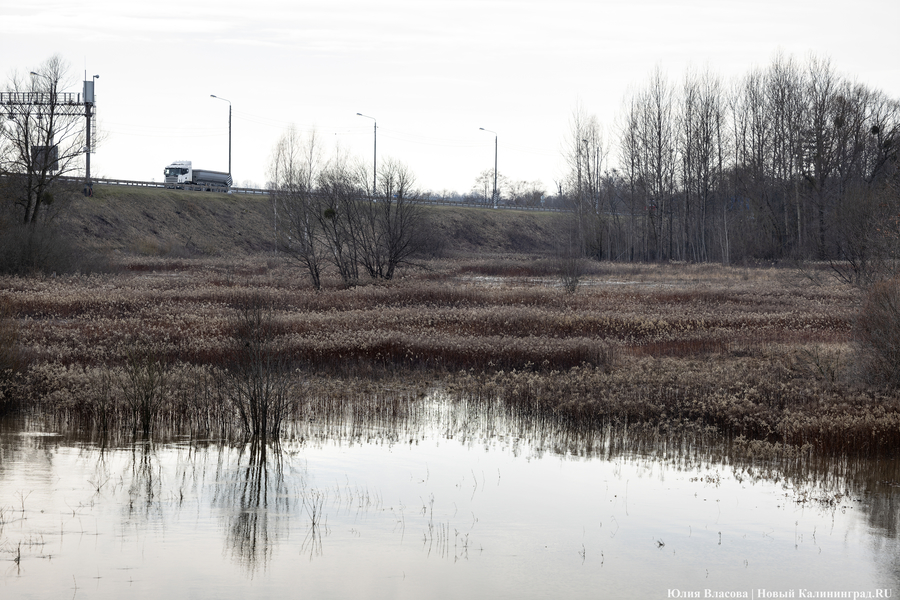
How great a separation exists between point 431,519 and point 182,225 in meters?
58.5

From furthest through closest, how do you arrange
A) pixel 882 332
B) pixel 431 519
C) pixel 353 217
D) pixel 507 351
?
pixel 353 217, pixel 507 351, pixel 882 332, pixel 431 519

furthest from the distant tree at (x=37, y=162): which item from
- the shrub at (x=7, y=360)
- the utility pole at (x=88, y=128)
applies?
the shrub at (x=7, y=360)

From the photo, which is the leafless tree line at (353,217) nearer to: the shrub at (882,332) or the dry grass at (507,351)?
the dry grass at (507,351)

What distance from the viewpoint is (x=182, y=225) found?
6228cm

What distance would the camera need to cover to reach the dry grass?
12430 mm

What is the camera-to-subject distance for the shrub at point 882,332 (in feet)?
44.2

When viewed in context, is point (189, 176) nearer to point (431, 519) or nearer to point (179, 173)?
point (179, 173)

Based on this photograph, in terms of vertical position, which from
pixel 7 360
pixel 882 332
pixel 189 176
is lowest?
pixel 7 360

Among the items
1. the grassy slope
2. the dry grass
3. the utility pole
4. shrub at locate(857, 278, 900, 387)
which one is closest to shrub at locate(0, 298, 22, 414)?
the dry grass

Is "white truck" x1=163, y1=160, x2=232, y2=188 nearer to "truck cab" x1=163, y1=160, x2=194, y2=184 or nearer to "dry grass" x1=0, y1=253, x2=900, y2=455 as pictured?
"truck cab" x1=163, y1=160, x2=194, y2=184

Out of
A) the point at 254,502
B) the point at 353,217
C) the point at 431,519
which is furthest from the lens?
the point at 353,217

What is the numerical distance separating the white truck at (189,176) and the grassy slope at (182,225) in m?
4.45

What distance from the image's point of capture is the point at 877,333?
45.6ft

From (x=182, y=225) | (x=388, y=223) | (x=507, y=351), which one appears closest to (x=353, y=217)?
(x=388, y=223)
